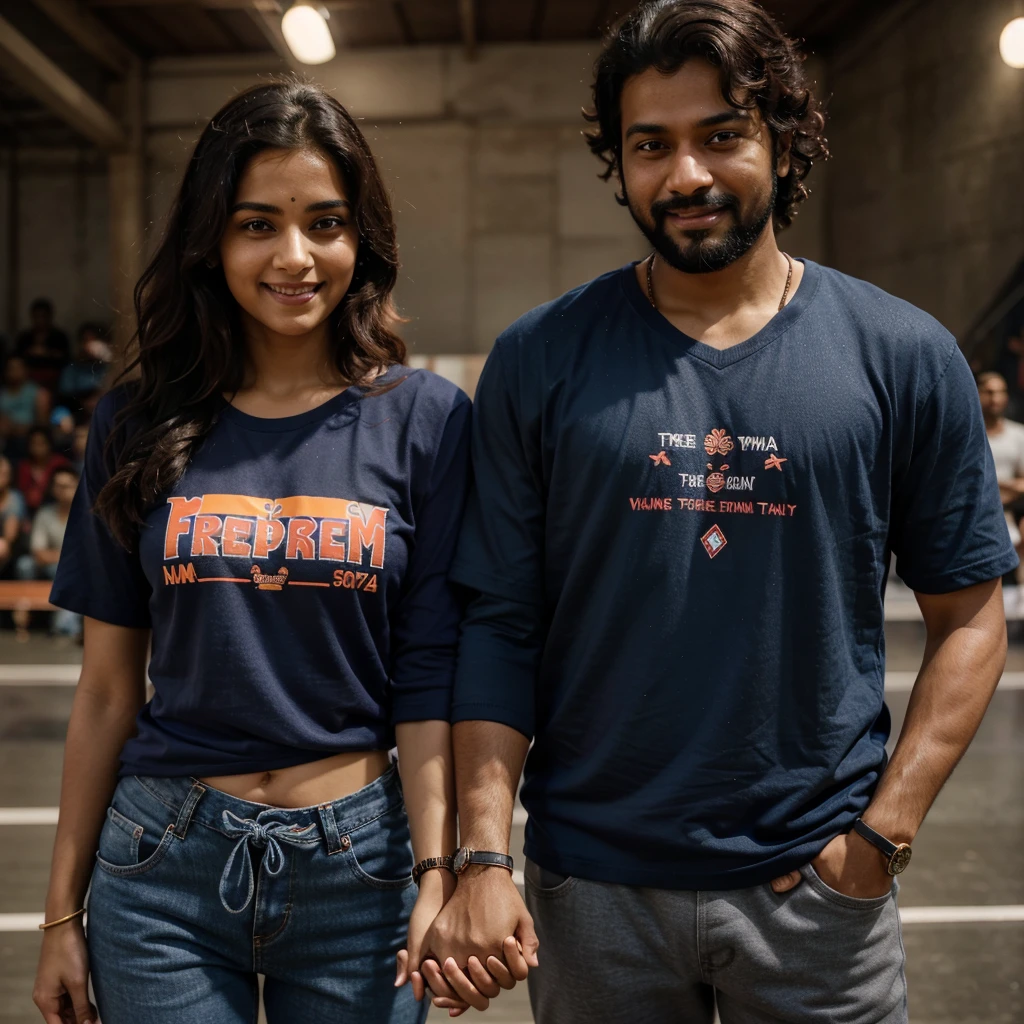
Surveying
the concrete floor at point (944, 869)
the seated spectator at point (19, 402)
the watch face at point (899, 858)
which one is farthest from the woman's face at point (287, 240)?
the seated spectator at point (19, 402)

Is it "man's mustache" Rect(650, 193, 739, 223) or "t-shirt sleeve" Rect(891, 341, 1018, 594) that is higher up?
"man's mustache" Rect(650, 193, 739, 223)

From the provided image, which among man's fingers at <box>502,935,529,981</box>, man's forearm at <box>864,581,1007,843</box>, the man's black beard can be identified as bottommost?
man's fingers at <box>502,935,529,981</box>

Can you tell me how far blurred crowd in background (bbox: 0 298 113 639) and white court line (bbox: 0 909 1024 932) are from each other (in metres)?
4.14

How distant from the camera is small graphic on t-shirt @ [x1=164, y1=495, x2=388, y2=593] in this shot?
1604 millimetres

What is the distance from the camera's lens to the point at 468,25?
36.3 ft

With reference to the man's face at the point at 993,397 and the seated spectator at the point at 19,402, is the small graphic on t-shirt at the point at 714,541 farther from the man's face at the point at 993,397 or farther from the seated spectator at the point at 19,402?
the seated spectator at the point at 19,402

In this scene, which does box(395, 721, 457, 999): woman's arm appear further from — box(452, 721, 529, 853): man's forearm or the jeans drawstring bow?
the jeans drawstring bow

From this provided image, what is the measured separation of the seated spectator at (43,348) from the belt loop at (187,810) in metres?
10.7

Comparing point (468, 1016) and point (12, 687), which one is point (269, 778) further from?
point (12, 687)

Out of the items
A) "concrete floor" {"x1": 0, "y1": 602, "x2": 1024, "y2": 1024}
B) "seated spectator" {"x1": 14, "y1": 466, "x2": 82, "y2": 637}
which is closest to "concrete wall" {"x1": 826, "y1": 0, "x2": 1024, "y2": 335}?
"concrete floor" {"x1": 0, "y1": 602, "x2": 1024, "y2": 1024}

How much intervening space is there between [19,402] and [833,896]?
34.0ft

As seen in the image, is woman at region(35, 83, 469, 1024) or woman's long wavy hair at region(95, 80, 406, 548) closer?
woman at region(35, 83, 469, 1024)

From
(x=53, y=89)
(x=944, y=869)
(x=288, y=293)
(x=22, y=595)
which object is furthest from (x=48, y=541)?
(x=288, y=293)

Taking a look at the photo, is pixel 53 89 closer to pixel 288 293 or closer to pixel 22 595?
pixel 22 595
